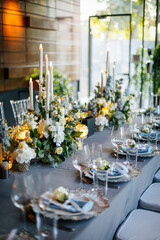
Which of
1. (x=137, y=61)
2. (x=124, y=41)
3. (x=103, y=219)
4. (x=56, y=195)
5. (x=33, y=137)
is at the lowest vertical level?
(x=103, y=219)

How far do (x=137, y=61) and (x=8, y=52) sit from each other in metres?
3.35

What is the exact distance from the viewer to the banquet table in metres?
1.47

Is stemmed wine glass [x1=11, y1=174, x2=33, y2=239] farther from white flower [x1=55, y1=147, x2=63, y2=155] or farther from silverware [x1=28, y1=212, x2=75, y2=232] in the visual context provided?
white flower [x1=55, y1=147, x2=63, y2=155]

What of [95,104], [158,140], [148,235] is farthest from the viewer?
[95,104]

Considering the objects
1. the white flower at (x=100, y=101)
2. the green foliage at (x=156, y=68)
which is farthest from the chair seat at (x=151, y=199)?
the green foliage at (x=156, y=68)

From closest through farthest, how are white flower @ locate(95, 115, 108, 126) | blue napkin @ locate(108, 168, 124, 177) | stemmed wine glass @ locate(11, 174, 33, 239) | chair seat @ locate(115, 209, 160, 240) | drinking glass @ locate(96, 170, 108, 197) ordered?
stemmed wine glass @ locate(11, 174, 33, 239)
drinking glass @ locate(96, 170, 108, 197)
chair seat @ locate(115, 209, 160, 240)
blue napkin @ locate(108, 168, 124, 177)
white flower @ locate(95, 115, 108, 126)

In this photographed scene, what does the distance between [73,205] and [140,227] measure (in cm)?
66

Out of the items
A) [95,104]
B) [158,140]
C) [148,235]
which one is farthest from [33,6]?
[148,235]

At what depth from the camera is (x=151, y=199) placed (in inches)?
93.7

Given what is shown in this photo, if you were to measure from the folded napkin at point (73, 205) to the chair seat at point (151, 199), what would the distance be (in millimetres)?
873

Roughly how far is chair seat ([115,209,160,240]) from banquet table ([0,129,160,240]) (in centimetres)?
4

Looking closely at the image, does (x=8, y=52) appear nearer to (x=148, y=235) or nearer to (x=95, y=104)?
(x=95, y=104)

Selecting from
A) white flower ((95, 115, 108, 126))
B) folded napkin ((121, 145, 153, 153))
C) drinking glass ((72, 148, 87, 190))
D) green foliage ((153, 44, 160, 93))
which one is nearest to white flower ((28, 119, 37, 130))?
drinking glass ((72, 148, 87, 190))

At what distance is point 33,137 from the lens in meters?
2.19
